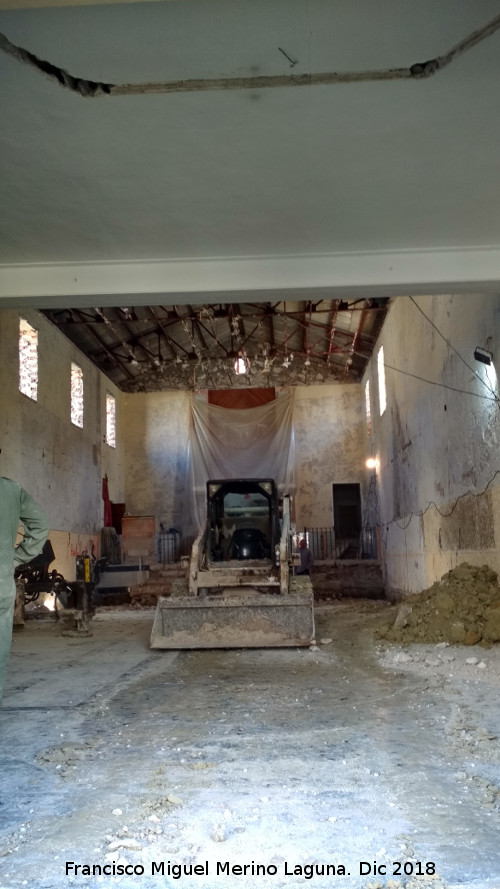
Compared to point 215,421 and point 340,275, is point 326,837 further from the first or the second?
point 215,421

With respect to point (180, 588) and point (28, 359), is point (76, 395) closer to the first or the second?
point (28, 359)

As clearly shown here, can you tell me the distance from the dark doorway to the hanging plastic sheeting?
121 inches

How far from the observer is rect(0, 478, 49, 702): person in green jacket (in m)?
3.72

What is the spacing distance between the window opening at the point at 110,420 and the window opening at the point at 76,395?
9.52 feet

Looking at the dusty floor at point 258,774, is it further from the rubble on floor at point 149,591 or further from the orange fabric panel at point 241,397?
the orange fabric panel at point 241,397

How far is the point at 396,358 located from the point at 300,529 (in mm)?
9104

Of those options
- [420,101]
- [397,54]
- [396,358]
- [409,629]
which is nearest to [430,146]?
[420,101]

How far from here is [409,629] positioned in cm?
862

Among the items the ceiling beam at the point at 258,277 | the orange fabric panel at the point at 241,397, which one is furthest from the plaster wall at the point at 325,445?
the ceiling beam at the point at 258,277

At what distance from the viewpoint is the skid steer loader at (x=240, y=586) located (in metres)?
8.52

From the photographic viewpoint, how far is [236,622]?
855 centimetres

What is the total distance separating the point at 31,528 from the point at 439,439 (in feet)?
27.5

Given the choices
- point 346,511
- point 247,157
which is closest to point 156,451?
point 346,511

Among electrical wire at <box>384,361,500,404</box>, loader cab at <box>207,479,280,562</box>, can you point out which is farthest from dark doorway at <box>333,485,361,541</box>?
loader cab at <box>207,479,280,562</box>
